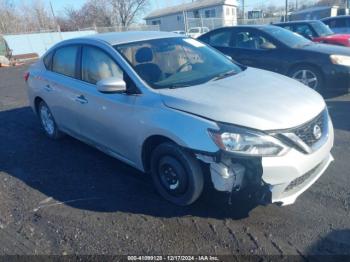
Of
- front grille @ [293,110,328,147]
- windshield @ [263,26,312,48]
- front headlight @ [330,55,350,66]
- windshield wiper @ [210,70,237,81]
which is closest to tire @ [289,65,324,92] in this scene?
front headlight @ [330,55,350,66]

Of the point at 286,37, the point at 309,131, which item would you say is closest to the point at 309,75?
the point at 286,37

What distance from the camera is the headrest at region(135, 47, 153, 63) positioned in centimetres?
372

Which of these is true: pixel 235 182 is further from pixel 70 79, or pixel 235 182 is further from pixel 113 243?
pixel 70 79

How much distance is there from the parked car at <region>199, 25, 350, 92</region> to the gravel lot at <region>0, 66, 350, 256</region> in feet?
8.72

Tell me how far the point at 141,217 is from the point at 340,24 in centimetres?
1316

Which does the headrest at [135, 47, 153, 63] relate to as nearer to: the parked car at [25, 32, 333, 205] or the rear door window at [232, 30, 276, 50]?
the parked car at [25, 32, 333, 205]

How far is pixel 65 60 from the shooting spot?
473 cm

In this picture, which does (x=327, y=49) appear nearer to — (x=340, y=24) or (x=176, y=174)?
(x=176, y=174)

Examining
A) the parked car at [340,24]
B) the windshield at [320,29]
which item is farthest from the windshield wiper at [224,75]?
the parked car at [340,24]

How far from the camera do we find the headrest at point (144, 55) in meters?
3.72

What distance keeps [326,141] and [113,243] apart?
221cm

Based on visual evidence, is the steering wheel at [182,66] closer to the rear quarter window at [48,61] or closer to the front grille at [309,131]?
the front grille at [309,131]

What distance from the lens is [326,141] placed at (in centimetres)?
309

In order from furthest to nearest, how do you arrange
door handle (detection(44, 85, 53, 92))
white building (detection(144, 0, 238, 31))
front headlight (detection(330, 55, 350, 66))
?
white building (detection(144, 0, 238, 31))
front headlight (detection(330, 55, 350, 66))
door handle (detection(44, 85, 53, 92))
